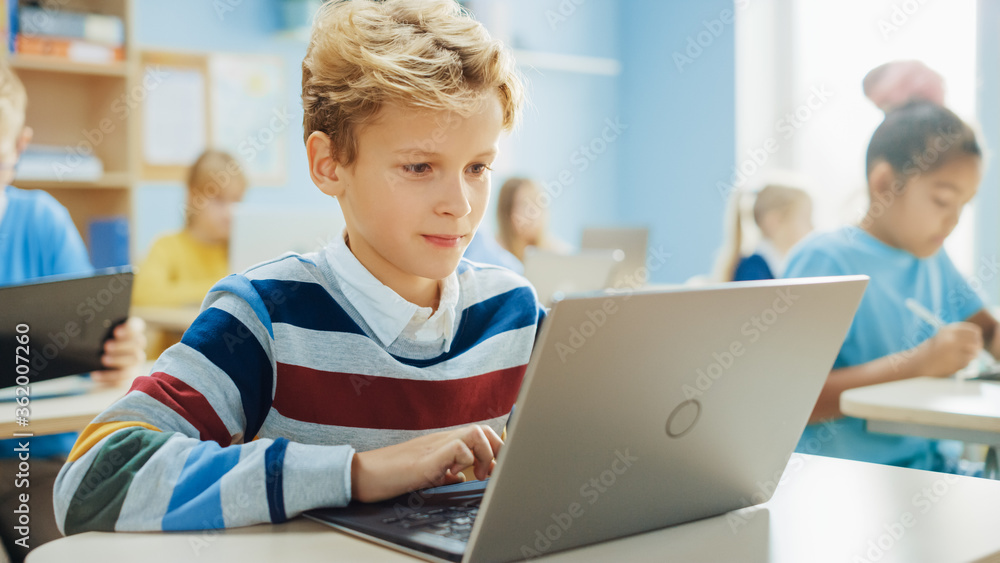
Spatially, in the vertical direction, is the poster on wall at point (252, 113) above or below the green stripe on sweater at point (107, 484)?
above

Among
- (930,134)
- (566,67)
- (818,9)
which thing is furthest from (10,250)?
(818,9)

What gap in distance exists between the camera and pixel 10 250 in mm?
2133

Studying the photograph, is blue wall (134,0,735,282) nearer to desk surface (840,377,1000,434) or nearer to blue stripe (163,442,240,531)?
desk surface (840,377,1000,434)

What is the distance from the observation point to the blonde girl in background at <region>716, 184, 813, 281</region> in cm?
338

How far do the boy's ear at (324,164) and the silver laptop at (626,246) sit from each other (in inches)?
93.0

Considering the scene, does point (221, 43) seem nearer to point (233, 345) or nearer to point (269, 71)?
point (269, 71)

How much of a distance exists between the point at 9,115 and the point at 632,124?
13.8 ft

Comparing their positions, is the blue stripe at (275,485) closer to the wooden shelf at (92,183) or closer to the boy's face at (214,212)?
the boy's face at (214,212)

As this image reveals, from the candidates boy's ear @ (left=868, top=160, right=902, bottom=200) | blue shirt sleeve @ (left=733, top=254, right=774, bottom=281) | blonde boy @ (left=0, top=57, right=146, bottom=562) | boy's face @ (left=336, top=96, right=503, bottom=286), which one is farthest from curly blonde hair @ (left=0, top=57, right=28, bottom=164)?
blue shirt sleeve @ (left=733, top=254, right=774, bottom=281)

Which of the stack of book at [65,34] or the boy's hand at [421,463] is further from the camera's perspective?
the stack of book at [65,34]

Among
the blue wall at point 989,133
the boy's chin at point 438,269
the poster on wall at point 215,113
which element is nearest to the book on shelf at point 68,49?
the poster on wall at point 215,113

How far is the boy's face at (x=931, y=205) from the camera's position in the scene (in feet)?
5.83

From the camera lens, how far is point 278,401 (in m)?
0.96

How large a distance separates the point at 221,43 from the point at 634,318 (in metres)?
3.96
